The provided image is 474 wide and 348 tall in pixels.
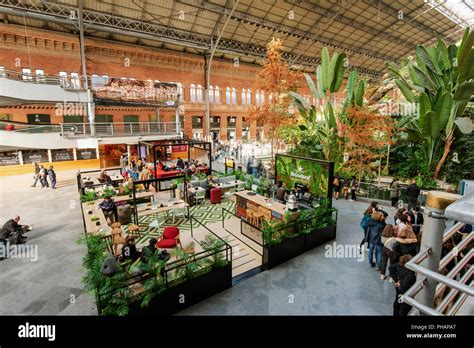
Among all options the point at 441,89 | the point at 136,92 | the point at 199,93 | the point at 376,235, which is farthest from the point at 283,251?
the point at 199,93

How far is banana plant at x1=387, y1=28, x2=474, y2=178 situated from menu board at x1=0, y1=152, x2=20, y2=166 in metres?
27.3

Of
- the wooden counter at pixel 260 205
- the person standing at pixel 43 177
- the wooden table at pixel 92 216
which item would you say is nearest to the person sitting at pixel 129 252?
the wooden table at pixel 92 216

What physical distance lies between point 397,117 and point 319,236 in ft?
44.7

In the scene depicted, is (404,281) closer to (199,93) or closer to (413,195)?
(413,195)

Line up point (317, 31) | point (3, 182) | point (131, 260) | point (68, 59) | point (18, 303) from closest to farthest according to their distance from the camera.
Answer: point (18, 303), point (131, 260), point (3, 182), point (68, 59), point (317, 31)

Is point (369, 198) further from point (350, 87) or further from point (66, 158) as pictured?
point (66, 158)

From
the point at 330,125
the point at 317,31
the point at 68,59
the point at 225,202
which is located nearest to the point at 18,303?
the point at 225,202

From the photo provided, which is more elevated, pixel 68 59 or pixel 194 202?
pixel 68 59

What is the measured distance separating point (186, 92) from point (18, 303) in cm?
2758

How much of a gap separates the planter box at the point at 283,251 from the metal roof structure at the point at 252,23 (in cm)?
2018

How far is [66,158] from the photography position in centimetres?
2253
